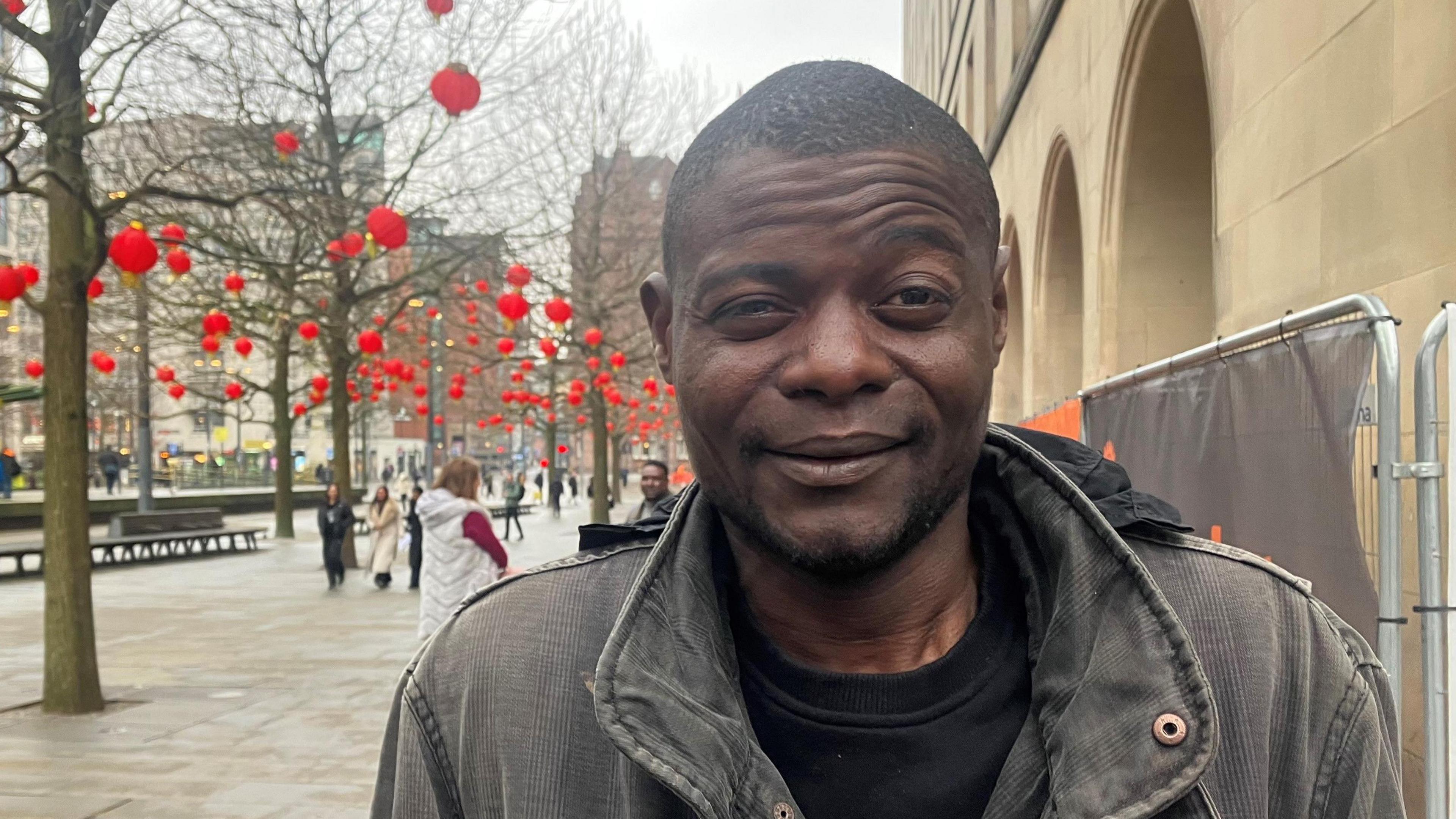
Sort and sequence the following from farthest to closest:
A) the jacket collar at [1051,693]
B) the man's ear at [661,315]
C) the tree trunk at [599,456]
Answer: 1. the tree trunk at [599,456]
2. the man's ear at [661,315]
3. the jacket collar at [1051,693]

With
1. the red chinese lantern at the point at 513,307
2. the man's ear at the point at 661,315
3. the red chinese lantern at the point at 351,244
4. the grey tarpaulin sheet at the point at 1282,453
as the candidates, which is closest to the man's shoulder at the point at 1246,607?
the man's ear at the point at 661,315

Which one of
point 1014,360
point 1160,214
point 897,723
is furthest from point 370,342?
point 897,723

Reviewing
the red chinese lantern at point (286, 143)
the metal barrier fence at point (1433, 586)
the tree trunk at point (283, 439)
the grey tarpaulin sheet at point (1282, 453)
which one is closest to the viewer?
the metal barrier fence at point (1433, 586)

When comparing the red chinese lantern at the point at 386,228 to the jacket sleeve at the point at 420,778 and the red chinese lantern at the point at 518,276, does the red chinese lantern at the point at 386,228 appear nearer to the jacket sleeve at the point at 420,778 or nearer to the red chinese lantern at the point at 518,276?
the red chinese lantern at the point at 518,276

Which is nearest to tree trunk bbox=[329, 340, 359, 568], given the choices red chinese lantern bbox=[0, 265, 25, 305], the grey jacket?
red chinese lantern bbox=[0, 265, 25, 305]

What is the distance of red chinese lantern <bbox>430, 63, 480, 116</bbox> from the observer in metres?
9.72

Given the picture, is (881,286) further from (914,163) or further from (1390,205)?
(1390,205)

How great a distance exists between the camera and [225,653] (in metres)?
11.2

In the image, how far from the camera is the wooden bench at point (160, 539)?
20.1 m

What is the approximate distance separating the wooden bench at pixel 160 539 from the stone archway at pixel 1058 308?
14.9m

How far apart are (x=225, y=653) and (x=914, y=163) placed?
11.4 meters

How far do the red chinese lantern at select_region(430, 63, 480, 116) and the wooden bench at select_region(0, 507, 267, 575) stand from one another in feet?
40.9

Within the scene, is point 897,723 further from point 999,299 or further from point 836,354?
point 999,299

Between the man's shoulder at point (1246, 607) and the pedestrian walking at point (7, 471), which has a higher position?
the man's shoulder at point (1246, 607)
